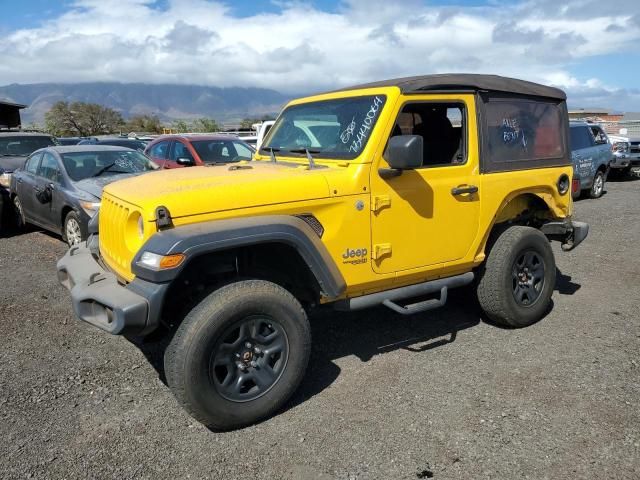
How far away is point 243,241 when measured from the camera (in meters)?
3.11

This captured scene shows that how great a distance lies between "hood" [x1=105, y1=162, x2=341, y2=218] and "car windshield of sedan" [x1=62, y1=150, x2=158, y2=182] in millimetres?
4407

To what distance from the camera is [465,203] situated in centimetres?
414

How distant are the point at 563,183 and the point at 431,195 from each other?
1747mm

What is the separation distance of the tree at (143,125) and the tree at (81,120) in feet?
4.35

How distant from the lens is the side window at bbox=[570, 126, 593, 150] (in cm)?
1214

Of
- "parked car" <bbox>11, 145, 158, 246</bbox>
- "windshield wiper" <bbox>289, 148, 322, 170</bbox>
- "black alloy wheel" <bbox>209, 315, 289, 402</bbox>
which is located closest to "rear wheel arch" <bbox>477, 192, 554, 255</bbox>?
"windshield wiper" <bbox>289, 148, 322, 170</bbox>

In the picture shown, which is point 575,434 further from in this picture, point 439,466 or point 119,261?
point 119,261

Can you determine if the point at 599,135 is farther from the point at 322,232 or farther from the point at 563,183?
the point at 322,232

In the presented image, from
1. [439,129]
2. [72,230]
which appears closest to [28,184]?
[72,230]

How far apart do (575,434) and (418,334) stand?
1699 mm

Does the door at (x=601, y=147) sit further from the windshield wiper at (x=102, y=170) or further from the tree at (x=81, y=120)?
→ the tree at (x=81, y=120)

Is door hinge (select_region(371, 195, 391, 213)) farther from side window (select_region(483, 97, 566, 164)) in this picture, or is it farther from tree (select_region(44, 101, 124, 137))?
tree (select_region(44, 101, 124, 137))

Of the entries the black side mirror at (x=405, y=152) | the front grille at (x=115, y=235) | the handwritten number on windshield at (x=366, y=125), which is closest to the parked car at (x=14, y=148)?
the front grille at (x=115, y=235)

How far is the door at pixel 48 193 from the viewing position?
7.68 metres
